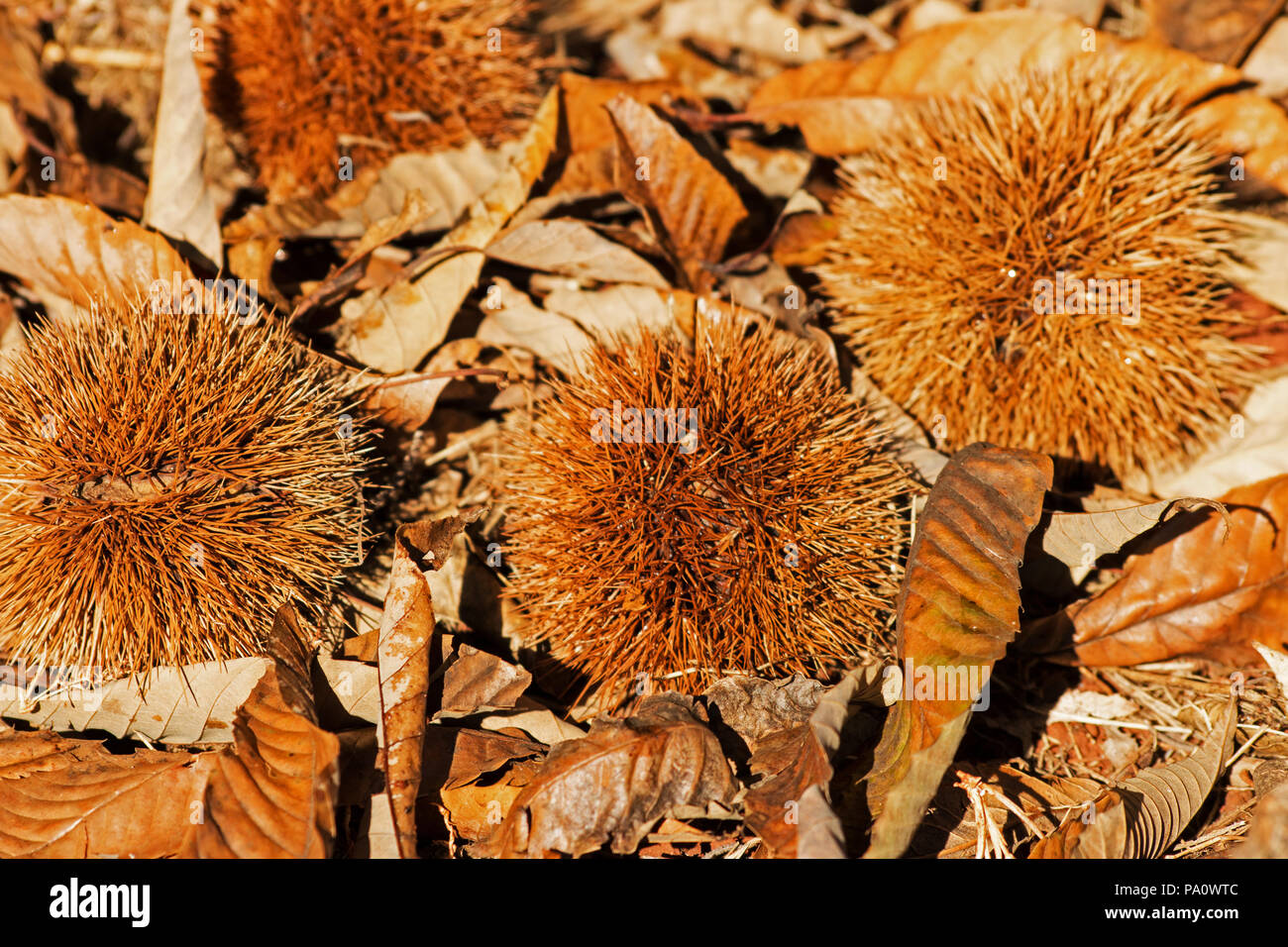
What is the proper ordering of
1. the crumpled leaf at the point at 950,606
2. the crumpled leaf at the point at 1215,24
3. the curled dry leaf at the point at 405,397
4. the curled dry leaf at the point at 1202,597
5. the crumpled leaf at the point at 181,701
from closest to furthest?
the crumpled leaf at the point at 950,606
the crumpled leaf at the point at 181,701
the curled dry leaf at the point at 1202,597
the curled dry leaf at the point at 405,397
the crumpled leaf at the point at 1215,24

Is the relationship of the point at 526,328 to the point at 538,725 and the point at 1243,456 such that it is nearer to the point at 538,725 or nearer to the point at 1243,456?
the point at 538,725

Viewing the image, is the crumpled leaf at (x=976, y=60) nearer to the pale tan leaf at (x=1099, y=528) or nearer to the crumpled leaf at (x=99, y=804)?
the pale tan leaf at (x=1099, y=528)

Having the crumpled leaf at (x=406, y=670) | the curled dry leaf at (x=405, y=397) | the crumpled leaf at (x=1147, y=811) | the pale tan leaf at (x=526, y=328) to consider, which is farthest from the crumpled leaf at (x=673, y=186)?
the crumpled leaf at (x=1147, y=811)

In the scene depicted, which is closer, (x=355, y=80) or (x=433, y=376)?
(x=433, y=376)

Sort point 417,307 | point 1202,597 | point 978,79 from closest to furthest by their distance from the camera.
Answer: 1. point 1202,597
2. point 417,307
3. point 978,79

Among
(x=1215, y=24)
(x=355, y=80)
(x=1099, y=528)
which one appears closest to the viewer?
(x=1099, y=528)

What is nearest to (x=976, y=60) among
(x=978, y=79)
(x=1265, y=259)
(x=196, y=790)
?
(x=978, y=79)

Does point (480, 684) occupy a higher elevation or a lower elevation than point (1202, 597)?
lower
